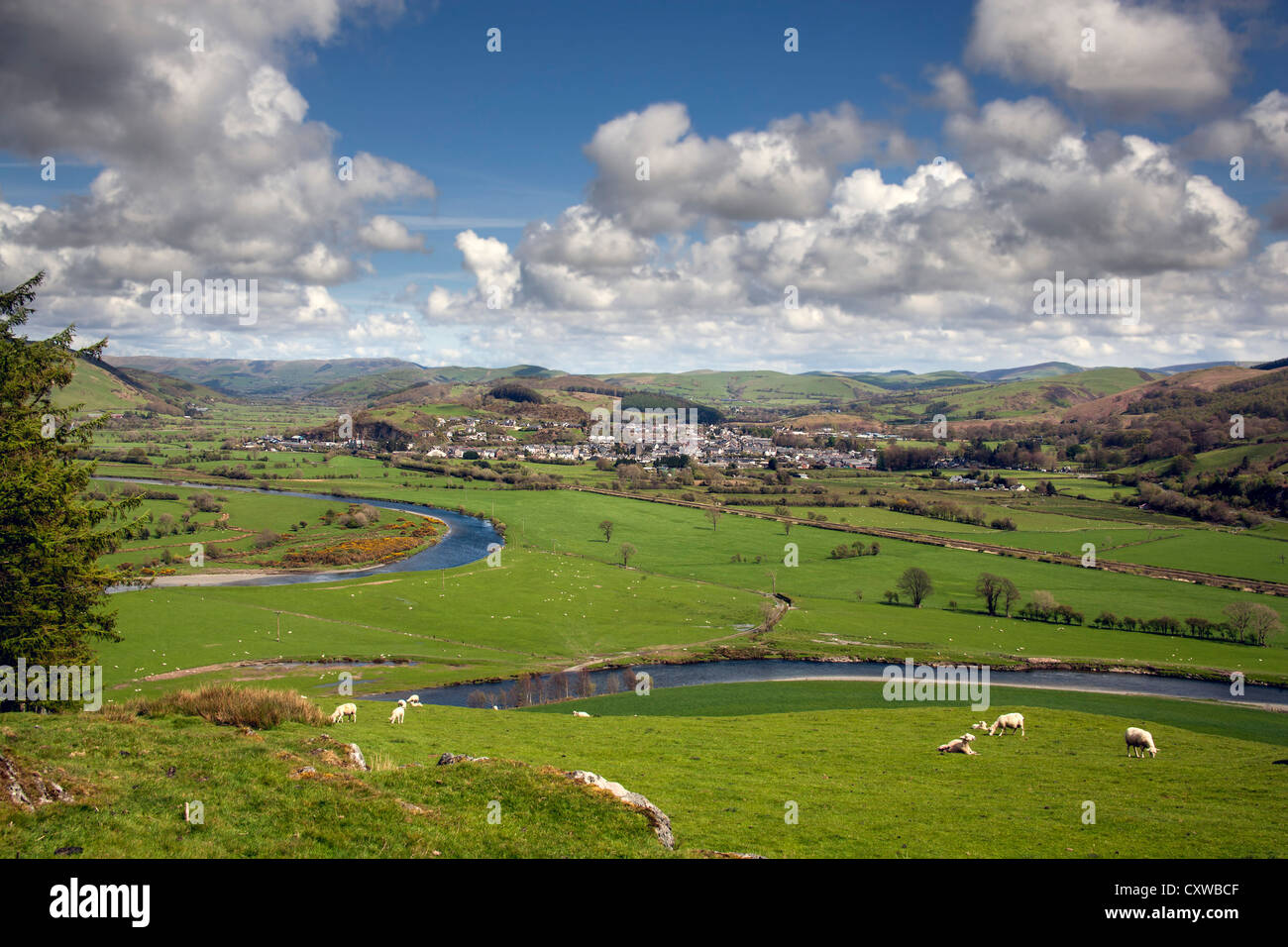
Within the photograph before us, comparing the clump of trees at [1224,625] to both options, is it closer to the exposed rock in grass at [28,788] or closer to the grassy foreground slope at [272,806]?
the grassy foreground slope at [272,806]

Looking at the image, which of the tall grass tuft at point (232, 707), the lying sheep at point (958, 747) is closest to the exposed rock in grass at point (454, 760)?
the tall grass tuft at point (232, 707)

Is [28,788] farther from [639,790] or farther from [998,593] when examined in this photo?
[998,593]

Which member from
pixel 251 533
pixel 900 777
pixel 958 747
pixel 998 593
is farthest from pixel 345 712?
pixel 251 533

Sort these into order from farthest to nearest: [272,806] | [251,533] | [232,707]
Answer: [251,533] < [232,707] < [272,806]

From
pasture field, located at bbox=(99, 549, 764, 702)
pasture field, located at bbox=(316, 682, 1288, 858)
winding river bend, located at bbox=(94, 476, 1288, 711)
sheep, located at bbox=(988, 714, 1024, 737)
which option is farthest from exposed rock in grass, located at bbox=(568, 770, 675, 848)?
pasture field, located at bbox=(99, 549, 764, 702)
